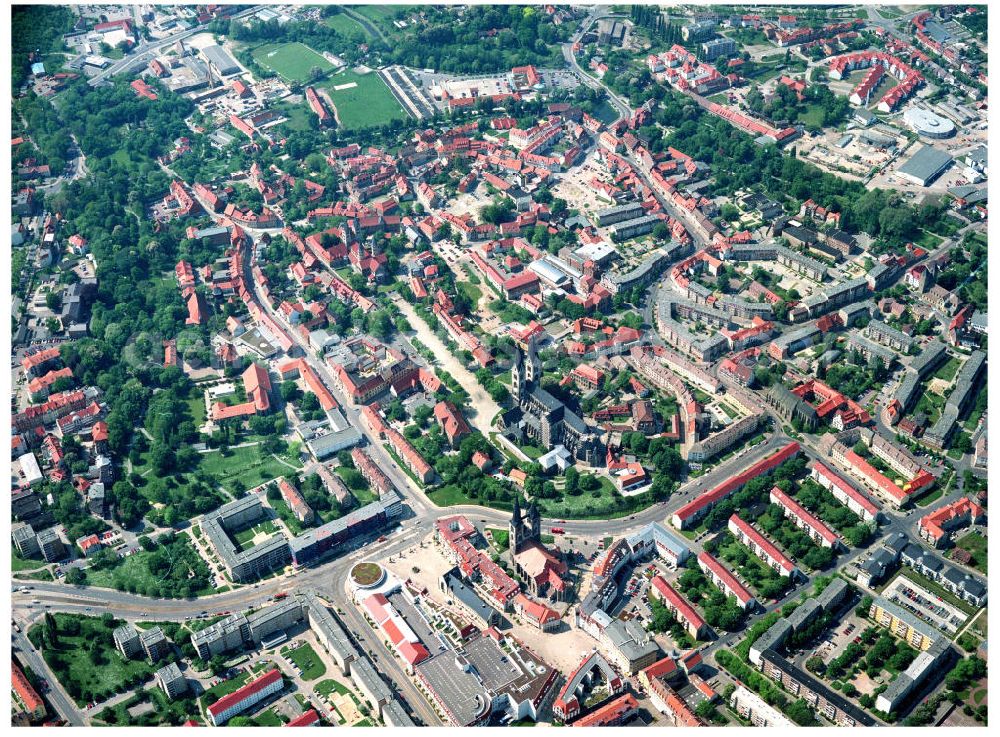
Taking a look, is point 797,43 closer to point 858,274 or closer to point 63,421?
point 858,274

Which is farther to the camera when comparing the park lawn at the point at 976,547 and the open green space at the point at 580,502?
the open green space at the point at 580,502

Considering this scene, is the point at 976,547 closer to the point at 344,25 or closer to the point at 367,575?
the point at 367,575

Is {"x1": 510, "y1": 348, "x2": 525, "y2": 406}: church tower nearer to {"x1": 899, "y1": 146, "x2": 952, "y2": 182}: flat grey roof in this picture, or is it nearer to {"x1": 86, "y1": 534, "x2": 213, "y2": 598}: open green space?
{"x1": 86, "y1": 534, "x2": 213, "y2": 598}: open green space

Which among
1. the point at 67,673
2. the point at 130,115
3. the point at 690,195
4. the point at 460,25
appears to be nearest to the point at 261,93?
the point at 130,115

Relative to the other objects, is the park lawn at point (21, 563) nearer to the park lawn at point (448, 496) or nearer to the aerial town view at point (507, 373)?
the aerial town view at point (507, 373)

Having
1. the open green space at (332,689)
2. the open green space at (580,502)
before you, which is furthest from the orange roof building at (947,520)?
the open green space at (332,689)

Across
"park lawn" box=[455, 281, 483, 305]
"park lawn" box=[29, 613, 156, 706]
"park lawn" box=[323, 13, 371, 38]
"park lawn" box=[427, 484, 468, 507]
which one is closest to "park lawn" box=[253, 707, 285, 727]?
"park lawn" box=[29, 613, 156, 706]
